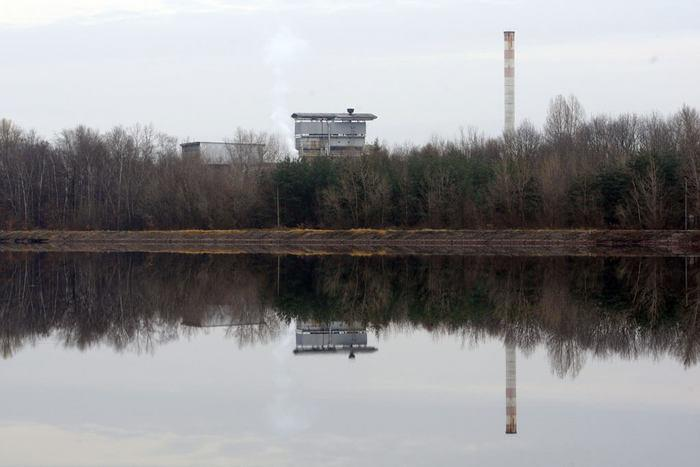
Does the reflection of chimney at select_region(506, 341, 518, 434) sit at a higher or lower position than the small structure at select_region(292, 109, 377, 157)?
lower

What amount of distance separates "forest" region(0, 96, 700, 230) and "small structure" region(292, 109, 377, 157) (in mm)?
2954

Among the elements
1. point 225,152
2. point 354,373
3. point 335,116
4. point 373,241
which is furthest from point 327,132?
point 354,373

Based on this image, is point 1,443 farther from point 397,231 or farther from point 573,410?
point 397,231

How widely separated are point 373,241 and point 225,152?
94.0ft

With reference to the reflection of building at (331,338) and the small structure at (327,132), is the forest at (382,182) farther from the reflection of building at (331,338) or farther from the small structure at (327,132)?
the reflection of building at (331,338)

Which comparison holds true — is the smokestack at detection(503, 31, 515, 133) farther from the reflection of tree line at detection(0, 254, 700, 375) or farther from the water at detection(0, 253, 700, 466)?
the water at detection(0, 253, 700, 466)

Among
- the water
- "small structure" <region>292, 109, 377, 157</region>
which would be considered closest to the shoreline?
"small structure" <region>292, 109, 377, 157</region>

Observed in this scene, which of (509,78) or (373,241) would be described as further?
(509,78)

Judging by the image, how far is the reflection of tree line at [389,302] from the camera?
1881 centimetres

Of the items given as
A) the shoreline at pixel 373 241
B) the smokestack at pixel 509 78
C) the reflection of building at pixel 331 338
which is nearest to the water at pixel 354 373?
the reflection of building at pixel 331 338

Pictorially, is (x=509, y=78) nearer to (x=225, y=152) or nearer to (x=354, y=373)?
(x=225, y=152)

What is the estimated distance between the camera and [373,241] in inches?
2404

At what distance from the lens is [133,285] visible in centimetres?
3156

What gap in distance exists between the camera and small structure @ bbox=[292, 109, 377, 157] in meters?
77.2
